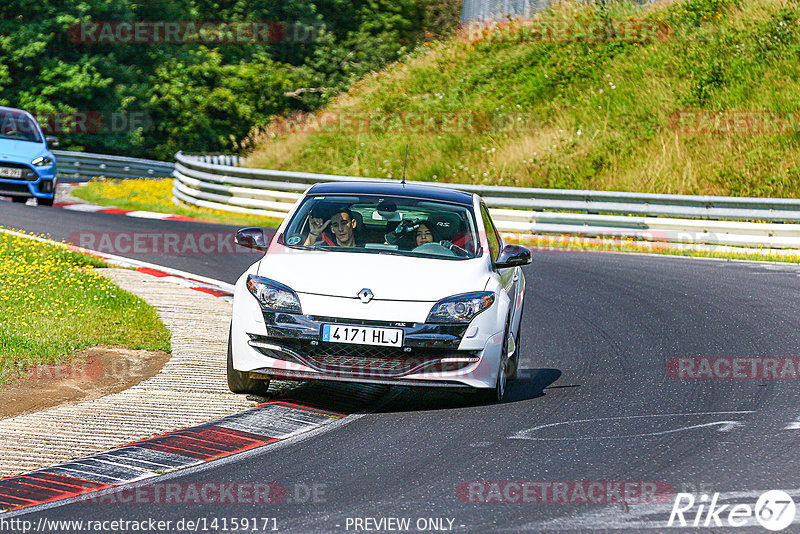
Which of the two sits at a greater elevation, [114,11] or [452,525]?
[114,11]

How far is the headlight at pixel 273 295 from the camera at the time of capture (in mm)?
7602

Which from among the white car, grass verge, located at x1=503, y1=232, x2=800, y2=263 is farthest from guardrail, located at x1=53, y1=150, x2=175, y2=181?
the white car

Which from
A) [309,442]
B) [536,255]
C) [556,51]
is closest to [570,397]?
[309,442]

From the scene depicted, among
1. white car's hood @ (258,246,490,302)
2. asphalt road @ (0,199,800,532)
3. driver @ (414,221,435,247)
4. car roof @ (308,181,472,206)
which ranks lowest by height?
asphalt road @ (0,199,800,532)

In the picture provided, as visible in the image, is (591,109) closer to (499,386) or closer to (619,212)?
(619,212)

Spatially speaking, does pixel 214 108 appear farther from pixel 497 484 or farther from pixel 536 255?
pixel 497 484

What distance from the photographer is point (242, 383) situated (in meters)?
7.93

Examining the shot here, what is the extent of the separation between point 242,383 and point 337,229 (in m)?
1.44

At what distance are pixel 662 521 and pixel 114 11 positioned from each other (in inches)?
1515

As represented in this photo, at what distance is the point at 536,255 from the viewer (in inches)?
706

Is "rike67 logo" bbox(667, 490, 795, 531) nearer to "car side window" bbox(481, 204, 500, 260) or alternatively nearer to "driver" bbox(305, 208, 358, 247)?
"car side window" bbox(481, 204, 500, 260)

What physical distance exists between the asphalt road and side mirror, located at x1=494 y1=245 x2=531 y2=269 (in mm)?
963

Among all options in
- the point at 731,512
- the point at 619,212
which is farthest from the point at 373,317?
the point at 619,212

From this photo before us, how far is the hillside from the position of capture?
24.9 meters
